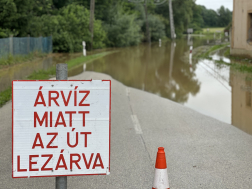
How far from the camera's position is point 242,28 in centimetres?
2523

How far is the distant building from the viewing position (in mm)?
24203

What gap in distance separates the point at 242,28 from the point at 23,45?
14102 millimetres

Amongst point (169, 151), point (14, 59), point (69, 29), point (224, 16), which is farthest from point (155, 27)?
point (224, 16)

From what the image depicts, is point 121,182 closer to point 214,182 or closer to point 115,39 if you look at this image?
point 214,182

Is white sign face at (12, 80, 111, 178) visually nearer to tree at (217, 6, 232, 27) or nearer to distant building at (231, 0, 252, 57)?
distant building at (231, 0, 252, 57)

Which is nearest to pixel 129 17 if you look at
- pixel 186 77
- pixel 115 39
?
pixel 115 39

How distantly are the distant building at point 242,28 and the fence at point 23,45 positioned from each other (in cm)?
1384

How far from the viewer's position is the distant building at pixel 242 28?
24203 millimetres

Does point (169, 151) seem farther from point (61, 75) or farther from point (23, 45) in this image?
point (23, 45)

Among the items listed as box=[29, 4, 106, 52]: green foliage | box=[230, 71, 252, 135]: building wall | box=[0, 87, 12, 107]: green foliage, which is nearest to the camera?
box=[230, 71, 252, 135]: building wall

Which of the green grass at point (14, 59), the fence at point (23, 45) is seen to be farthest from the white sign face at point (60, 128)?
the fence at point (23, 45)

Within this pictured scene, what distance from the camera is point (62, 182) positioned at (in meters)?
3.59

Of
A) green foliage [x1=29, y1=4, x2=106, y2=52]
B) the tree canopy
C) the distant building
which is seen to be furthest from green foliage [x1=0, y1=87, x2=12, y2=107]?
green foliage [x1=29, y1=4, x2=106, y2=52]

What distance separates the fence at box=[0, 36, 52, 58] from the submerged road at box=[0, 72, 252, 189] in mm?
13237
